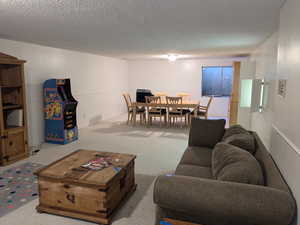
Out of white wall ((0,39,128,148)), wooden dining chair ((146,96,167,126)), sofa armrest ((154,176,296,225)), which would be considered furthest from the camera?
wooden dining chair ((146,96,167,126))

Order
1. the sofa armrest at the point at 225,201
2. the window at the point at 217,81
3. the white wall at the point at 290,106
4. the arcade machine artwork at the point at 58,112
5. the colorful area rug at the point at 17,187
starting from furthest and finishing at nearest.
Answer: the window at the point at 217,81
the arcade machine artwork at the point at 58,112
the colorful area rug at the point at 17,187
the white wall at the point at 290,106
the sofa armrest at the point at 225,201

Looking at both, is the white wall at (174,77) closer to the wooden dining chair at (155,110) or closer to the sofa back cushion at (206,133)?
the wooden dining chair at (155,110)

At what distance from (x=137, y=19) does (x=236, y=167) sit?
2039 mm

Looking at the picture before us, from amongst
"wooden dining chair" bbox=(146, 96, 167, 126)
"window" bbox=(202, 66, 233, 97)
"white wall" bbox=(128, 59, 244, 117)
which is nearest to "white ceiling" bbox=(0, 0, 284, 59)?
"wooden dining chair" bbox=(146, 96, 167, 126)

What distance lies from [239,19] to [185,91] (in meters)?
5.95

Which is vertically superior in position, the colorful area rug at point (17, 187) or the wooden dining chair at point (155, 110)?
the wooden dining chair at point (155, 110)

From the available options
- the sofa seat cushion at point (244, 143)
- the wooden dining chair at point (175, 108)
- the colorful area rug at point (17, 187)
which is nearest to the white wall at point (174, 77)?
the wooden dining chair at point (175, 108)

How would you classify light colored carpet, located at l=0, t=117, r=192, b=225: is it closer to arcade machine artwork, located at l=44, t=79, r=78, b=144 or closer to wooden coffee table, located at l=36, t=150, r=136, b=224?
wooden coffee table, located at l=36, t=150, r=136, b=224

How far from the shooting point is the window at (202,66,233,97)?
8.26 m

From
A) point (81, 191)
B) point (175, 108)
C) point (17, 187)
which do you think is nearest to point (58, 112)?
point (17, 187)

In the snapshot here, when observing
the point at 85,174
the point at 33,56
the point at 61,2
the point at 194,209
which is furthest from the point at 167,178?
the point at 33,56

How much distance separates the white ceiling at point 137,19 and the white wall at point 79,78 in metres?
0.79

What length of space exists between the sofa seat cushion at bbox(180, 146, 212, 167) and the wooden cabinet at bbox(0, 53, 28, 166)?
2914 mm

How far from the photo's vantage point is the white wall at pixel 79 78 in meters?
4.57
